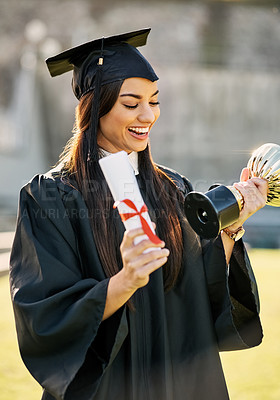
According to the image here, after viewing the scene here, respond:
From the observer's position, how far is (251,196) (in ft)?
6.94

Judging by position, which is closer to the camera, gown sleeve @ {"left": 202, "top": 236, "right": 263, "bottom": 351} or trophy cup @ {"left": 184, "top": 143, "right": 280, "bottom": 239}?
trophy cup @ {"left": 184, "top": 143, "right": 280, "bottom": 239}

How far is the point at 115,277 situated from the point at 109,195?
45 cm

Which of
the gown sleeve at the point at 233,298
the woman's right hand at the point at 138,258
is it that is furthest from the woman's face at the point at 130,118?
the woman's right hand at the point at 138,258

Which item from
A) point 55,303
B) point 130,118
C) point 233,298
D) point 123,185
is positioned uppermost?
point 130,118

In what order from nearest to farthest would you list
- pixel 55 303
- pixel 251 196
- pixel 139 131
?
pixel 55 303 → pixel 251 196 → pixel 139 131

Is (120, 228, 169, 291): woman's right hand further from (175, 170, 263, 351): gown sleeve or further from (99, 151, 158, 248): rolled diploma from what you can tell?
(175, 170, 263, 351): gown sleeve

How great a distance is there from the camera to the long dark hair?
205cm

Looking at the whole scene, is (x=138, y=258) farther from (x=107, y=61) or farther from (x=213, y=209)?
(x=107, y=61)

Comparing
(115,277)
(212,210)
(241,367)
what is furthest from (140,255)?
(241,367)

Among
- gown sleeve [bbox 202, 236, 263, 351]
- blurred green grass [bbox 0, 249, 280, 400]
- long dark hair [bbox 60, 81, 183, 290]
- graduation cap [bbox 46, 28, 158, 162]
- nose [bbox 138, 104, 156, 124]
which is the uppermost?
graduation cap [bbox 46, 28, 158, 162]

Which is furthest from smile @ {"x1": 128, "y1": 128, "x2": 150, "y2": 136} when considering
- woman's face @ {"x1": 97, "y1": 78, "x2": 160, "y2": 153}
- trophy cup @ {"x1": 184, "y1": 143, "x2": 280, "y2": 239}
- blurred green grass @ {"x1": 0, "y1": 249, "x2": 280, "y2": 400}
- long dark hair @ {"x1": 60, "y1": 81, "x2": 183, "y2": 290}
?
blurred green grass @ {"x1": 0, "y1": 249, "x2": 280, "y2": 400}

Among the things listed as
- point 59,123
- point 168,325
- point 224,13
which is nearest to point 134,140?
point 168,325

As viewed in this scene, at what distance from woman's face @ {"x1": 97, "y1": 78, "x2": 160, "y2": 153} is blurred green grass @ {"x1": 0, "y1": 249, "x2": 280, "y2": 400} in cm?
282

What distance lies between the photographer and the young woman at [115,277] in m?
1.86
